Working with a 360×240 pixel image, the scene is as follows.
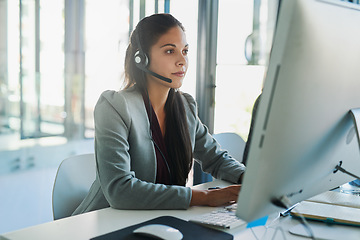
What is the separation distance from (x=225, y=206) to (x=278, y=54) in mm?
728

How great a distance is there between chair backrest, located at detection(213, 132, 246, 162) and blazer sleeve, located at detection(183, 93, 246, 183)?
471 mm

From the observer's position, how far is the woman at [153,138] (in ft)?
4.03

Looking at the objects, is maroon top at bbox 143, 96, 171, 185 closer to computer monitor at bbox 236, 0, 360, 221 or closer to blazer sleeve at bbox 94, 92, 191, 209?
blazer sleeve at bbox 94, 92, 191, 209

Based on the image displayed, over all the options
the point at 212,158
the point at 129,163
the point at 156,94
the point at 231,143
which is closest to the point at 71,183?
the point at 129,163

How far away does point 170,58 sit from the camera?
1.59 metres

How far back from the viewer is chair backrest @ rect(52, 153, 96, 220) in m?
1.46

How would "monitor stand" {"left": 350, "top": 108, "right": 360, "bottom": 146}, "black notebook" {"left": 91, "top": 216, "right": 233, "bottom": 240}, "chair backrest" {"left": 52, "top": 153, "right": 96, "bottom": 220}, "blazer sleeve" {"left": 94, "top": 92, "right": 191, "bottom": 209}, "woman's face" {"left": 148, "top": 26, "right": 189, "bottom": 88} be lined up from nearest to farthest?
Answer: "monitor stand" {"left": 350, "top": 108, "right": 360, "bottom": 146}
"black notebook" {"left": 91, "top": 216, "right": 233, "bottom": 240}
"blazer sleeve" {"left": 94, "top": 92, "right": 191, "bottom": 209}
"chair backrest" {"left": 52, "top": 153, "right": 96, "bottom": 220}
"woman's face" {"left": 148, "top": 26, "right": 189, "bottom": 88}

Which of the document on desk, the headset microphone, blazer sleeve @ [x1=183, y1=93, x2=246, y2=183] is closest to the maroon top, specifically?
the headset microphone

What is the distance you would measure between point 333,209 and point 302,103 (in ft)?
2.05

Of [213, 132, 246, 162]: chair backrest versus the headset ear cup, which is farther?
[213, 132, 246, 162]: chair backrest

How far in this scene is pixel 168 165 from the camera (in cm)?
157

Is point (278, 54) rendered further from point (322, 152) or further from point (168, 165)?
point (168, 165)

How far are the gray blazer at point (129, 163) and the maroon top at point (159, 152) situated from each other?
0.07m

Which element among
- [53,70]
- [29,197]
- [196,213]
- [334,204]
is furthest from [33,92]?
[334,204]
